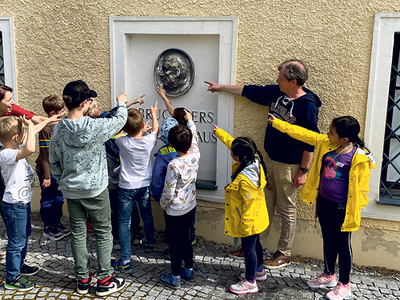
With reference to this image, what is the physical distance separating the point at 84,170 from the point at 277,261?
2.11m

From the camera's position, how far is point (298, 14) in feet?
12.8

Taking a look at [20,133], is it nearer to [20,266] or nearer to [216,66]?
[20,266]

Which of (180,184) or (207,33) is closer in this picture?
(180,184)

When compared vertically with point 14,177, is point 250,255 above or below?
below

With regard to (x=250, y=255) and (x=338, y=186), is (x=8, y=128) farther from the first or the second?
(x=338, y=186)

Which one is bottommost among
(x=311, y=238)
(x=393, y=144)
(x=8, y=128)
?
(x=311, y=238)

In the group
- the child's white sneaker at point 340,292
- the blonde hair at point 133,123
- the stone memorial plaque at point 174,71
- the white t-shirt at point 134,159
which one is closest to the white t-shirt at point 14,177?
the white t-shirt at point 134,159

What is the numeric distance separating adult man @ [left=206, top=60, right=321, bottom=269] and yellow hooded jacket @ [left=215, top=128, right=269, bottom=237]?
556 millimetres

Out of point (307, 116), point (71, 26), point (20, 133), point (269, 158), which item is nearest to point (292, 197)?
point (269, 158)

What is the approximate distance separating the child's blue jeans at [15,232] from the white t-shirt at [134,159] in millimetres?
891

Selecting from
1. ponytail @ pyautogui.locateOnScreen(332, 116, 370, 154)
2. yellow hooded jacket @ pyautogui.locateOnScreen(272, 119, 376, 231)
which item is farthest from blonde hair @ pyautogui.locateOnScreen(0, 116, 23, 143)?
ponytail @ pyautogui.locateOnScreen(332, 116, 370, 154)

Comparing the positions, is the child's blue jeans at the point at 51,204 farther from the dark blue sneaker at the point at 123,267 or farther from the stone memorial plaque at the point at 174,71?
the stone memorial plaque at the point at 174,71

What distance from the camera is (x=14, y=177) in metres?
3.47

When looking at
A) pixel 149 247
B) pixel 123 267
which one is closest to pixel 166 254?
pixel 149 247
